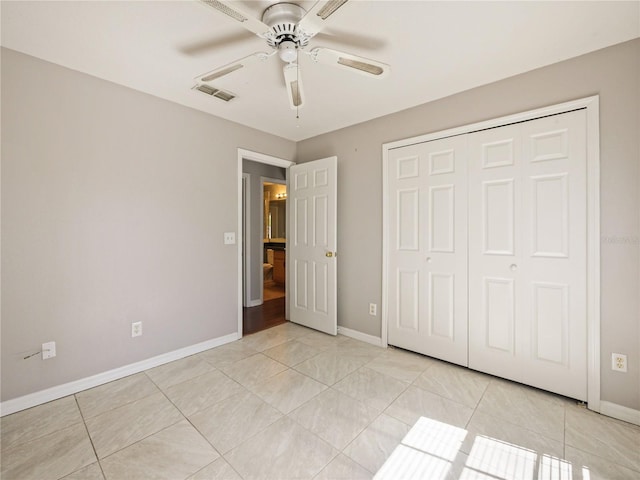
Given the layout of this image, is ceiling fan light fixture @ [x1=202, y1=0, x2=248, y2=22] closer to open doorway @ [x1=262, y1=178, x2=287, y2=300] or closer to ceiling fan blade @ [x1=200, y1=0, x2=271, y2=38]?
ceiling fan blade @ [x1=200, y1=0, x2=271, y2=38]

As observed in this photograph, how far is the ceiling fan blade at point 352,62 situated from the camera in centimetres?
156

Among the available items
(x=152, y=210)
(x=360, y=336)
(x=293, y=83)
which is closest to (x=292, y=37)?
(x=293, y=83)

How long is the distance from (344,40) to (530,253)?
202cm

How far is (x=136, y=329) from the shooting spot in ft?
8.13

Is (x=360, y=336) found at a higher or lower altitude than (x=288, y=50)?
lower

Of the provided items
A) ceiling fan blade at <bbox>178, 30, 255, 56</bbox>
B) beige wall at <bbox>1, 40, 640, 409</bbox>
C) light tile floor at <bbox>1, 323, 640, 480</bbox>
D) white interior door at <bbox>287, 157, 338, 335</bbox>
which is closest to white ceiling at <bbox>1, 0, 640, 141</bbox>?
ceiling fan blade at <bbox>178, 30, 255, 56</bbox>

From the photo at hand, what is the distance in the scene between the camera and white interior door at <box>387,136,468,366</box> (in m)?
2.52

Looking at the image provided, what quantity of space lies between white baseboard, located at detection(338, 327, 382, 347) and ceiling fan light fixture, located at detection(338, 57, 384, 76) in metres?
2.47

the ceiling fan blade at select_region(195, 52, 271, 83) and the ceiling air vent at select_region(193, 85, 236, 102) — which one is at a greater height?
the ceiling air vent at select_region(193, 85, 236, 102)

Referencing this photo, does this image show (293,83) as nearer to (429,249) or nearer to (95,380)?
(429,249)

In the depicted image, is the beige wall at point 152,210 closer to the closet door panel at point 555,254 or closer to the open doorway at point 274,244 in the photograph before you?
the closet door panel at point 555,254

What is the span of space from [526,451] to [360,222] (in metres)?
2.23

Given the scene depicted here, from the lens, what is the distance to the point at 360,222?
3203 mm

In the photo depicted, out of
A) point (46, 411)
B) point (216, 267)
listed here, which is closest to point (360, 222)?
point (216, 267)
